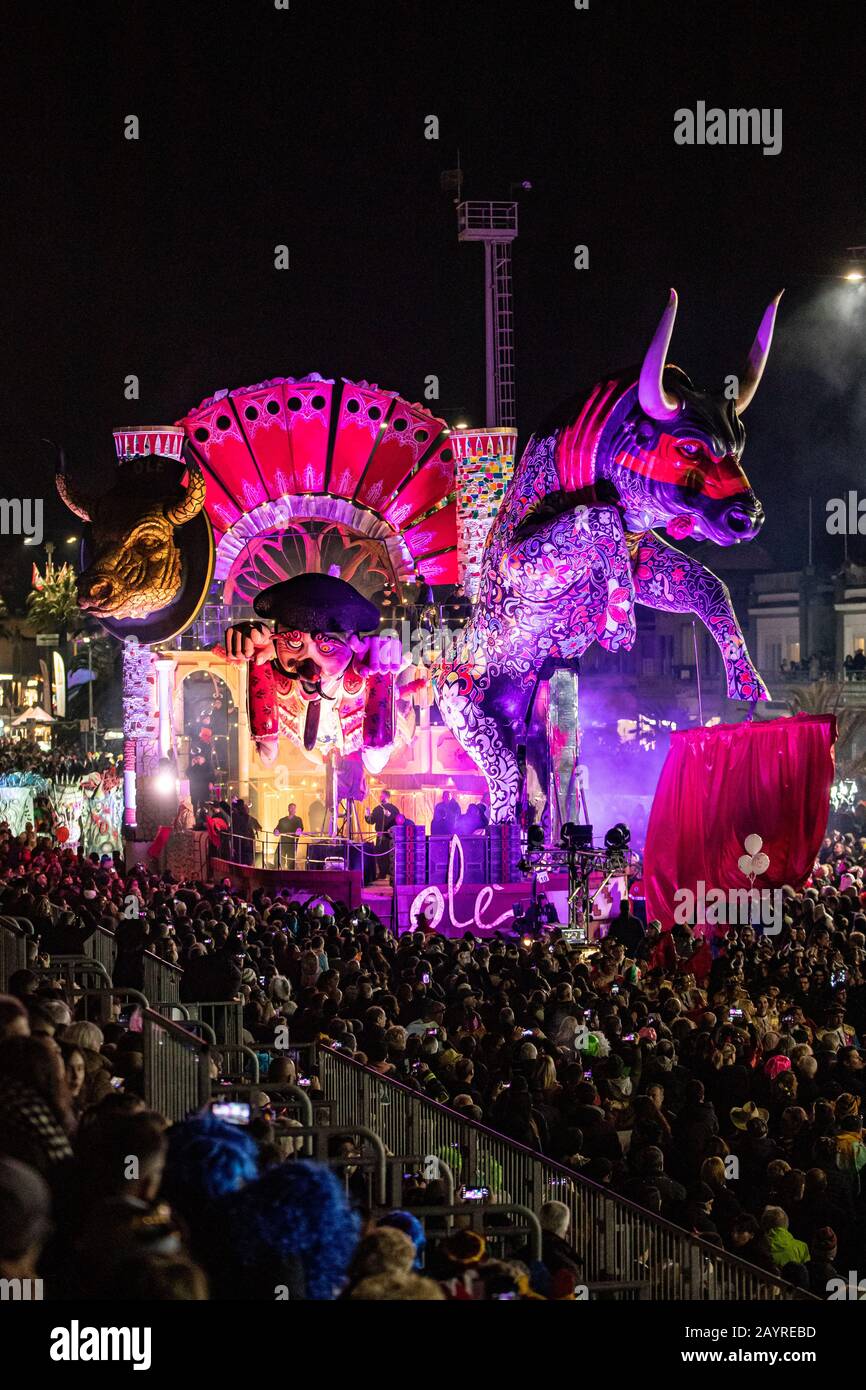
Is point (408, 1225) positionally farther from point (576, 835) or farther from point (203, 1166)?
point (576, 835)

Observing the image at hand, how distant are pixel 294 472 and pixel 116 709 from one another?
36.8m

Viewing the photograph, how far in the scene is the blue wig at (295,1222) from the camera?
4.31 m

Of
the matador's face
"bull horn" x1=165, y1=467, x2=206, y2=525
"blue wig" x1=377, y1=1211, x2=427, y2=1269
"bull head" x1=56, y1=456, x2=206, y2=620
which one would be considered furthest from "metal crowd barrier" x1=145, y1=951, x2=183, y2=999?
"bull horn" x1=165, y1=467, x2=206, y2=525

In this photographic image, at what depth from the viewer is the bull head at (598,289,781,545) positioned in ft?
73.2

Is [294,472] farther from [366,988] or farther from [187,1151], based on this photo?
[187,1151]

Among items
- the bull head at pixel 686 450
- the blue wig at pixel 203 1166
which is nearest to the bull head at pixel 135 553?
the bull head at pixel 686 450

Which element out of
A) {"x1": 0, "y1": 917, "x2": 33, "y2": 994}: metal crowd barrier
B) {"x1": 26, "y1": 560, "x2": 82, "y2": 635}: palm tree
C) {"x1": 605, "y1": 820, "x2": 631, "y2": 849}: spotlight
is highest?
{"x1": 26, "y1": 560, "x2": 82, "y2": 635}: palm tree

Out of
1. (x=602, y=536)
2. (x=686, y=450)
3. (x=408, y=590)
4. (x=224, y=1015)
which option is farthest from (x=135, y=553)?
(x=224, y=1015)

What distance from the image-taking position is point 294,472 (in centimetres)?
3294

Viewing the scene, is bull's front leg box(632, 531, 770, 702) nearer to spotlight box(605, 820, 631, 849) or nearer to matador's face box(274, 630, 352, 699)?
spotlight box(605, 820, 631, 849)

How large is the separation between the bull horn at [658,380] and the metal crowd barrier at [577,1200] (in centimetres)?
1332

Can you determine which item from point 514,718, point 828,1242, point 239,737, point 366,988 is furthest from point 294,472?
point 828,1242

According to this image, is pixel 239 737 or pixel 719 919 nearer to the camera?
pixel 719 919

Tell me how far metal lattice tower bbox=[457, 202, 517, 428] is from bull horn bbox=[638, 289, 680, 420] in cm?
1322
